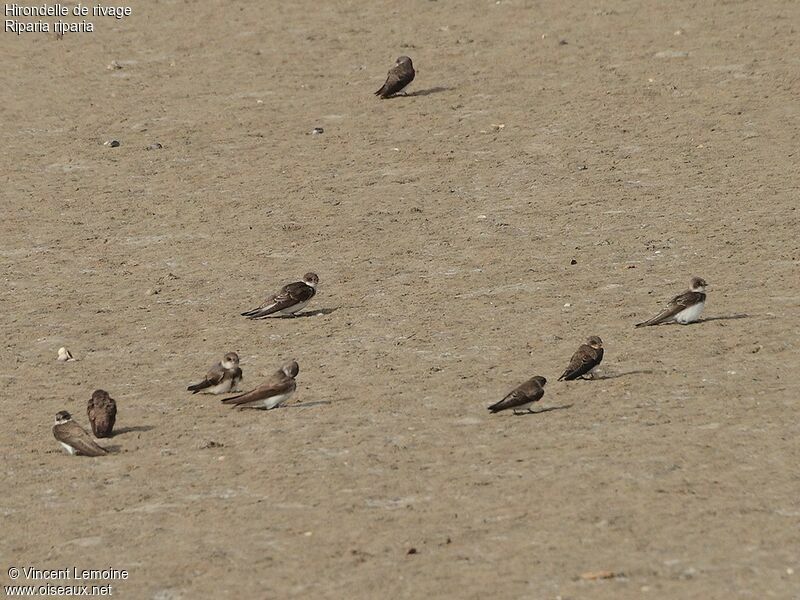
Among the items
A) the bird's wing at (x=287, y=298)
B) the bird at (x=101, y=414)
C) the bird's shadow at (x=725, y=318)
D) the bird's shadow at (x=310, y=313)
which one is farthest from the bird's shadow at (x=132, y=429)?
the bird's shadow at (x=725, y=318)

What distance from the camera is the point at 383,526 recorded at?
10.8 meters

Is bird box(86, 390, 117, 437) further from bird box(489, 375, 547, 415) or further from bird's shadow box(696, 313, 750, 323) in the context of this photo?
bird's shadow box(696, 313, 750, 323)

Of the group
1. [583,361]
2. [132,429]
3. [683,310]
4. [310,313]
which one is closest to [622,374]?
[583,361]

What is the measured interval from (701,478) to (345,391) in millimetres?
3989

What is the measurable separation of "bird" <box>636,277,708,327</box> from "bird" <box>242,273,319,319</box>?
11.9 feet

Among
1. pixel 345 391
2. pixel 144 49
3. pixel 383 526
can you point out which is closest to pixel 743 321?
pixel 345 391

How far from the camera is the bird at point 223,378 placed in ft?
46.1

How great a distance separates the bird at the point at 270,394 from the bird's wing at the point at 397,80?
1126 centimetres

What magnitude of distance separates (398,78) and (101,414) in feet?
40.3

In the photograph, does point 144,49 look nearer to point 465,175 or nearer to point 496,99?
point 496,99

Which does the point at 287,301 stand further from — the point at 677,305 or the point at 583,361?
the point at 677,305

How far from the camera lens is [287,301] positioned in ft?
53.6

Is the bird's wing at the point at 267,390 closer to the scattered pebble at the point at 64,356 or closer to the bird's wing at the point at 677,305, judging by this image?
the scattered pebble at the point at 64,356

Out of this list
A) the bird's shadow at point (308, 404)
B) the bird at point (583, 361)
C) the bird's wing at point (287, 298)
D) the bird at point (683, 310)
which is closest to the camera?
the bird at point (583, 361)
